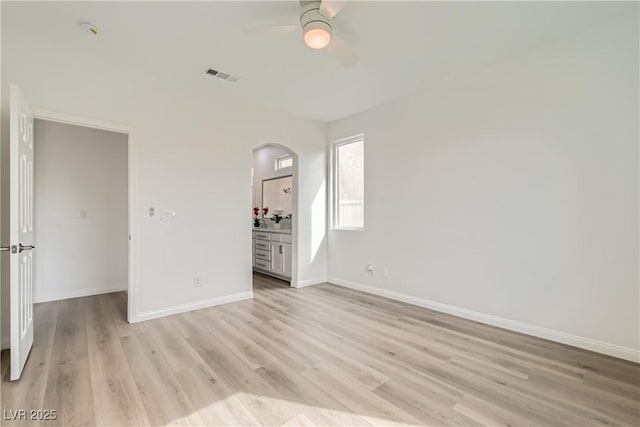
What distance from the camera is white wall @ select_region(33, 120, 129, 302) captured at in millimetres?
3996

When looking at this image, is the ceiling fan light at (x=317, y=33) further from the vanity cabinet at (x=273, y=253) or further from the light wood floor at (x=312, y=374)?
the vanity cabinet at (x=273, y=253)

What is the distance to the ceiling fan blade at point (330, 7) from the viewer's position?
197cm

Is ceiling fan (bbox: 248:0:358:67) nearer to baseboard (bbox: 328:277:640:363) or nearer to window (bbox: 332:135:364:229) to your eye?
window (bbox: 332:135:364:229)

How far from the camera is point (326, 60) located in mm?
3049

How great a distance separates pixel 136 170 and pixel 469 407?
3.58 m

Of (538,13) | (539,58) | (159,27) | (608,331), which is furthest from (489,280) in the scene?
(159,27)

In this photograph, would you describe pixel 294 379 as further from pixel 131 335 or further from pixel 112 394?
pixel 131 335

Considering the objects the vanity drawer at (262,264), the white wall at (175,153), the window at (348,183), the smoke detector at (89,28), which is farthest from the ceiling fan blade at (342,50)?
the vanity drawer at (262,264)

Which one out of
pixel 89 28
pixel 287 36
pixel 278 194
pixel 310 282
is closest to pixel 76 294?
pixel 310 282

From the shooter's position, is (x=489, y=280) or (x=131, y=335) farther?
(x=489, y=280)

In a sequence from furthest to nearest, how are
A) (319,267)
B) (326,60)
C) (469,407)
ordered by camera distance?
1. (319,267)
2. (326,60)
3. (469,407)

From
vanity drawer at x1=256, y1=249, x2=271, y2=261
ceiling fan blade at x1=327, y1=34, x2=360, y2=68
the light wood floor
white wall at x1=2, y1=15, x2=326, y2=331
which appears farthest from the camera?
vanity drawer at x1=256, y1=249, x2=271, y2=261

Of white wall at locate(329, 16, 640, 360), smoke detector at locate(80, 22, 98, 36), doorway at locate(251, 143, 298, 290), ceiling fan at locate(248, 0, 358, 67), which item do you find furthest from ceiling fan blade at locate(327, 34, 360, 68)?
doorway at locate(251, 143, 298, 290)

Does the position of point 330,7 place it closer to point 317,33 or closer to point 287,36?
point 317,33
